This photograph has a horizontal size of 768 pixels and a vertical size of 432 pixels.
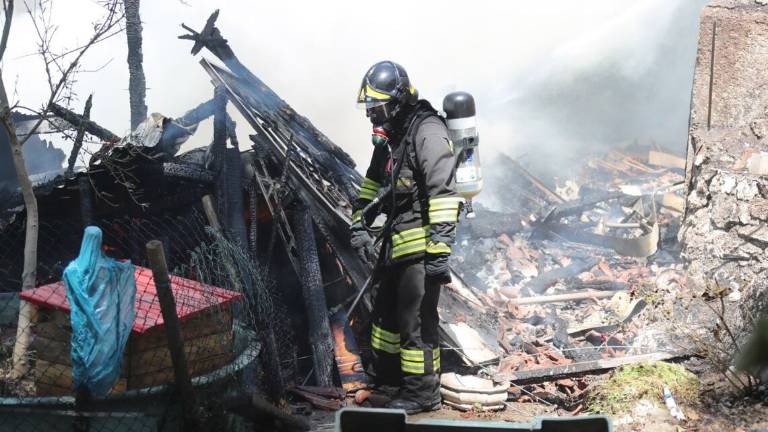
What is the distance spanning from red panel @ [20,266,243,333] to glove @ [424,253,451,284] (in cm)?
134

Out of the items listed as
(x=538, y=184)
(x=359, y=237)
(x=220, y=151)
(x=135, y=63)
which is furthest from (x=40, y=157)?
(x=538, y=184)

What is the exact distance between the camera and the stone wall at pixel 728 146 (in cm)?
636

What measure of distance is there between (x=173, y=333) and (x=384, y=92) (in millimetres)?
2320

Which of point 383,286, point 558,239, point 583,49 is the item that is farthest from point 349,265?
point 583,49

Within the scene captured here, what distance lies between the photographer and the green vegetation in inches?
177

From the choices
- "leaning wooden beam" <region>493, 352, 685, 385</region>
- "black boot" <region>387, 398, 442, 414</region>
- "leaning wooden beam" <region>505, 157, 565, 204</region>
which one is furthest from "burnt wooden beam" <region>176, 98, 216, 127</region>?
"leaning wooden beam" <region>505, 157, 565, 204</region>

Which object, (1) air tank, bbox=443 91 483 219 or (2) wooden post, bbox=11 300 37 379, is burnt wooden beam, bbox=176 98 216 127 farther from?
(2) wooden post, bbox=11 300 37 379

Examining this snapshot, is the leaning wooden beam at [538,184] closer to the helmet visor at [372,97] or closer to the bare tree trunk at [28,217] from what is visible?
the helmet visor at [372,97]

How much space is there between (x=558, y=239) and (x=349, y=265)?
174 inches

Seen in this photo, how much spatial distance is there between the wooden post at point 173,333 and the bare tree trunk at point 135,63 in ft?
18.3

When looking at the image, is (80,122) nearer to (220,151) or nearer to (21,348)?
(220,151)

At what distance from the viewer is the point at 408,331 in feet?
16.3

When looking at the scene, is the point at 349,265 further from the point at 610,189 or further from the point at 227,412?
the point at 610,189

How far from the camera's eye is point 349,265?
614 centimetres
